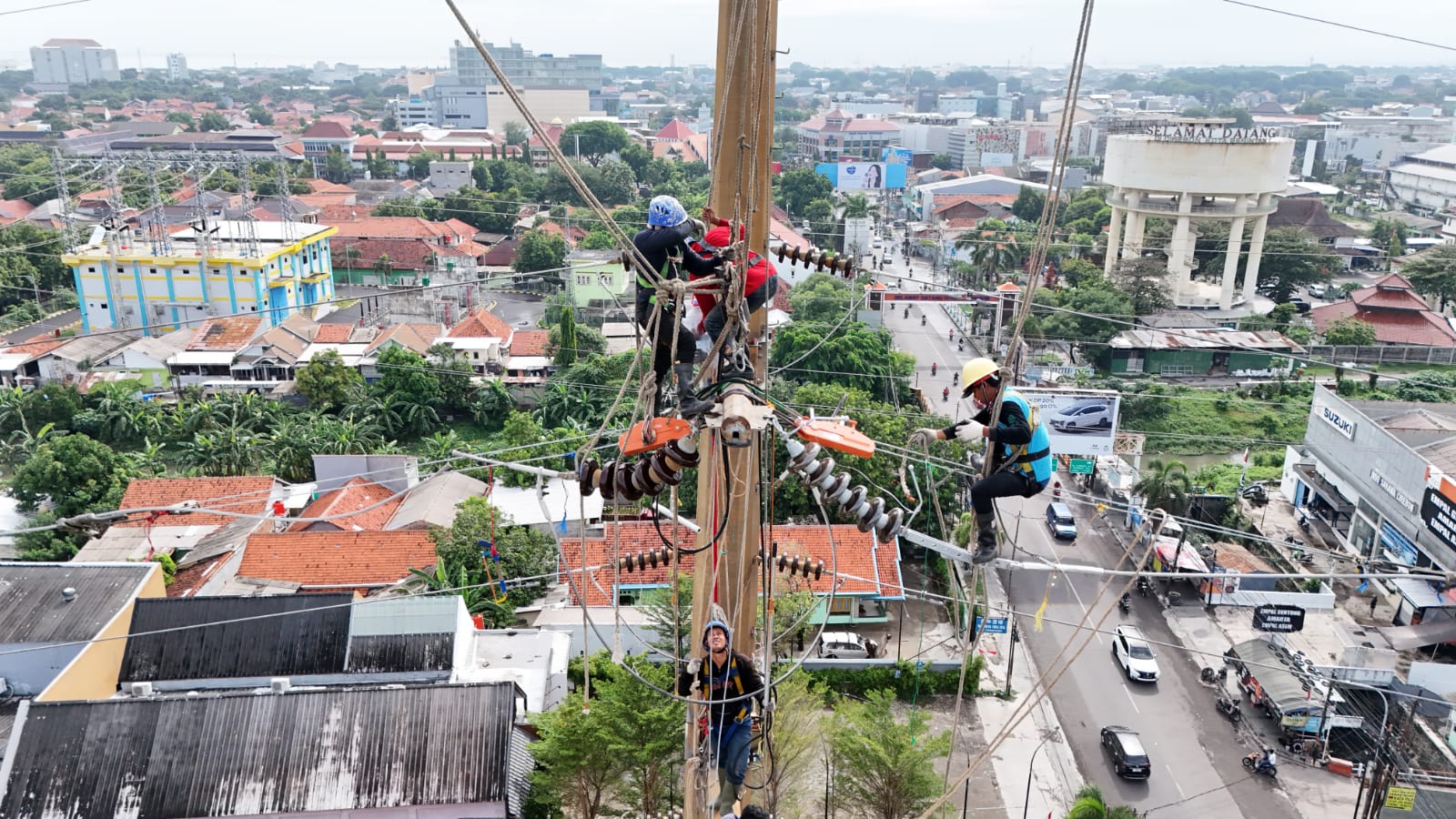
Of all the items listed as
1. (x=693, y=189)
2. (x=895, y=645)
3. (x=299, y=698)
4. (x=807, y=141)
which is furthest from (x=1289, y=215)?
(x=299, y=698)

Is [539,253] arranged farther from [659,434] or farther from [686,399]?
[659,434]

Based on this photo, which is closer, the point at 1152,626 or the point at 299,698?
the point at 299,698

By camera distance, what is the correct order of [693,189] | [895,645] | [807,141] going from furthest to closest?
[807,141]
[693,189]
[895,645]

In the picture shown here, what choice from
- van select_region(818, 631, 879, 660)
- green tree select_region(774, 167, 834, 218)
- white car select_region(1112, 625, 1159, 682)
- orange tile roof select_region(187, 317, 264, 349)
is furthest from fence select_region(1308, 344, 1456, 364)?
orange tile roof select_region(187, 317, 264, 349)

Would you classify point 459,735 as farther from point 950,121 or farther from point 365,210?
point 950,121

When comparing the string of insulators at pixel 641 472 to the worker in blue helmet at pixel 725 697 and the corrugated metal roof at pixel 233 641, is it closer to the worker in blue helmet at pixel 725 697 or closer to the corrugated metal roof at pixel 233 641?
the worker in blue helmet at pixel 725 697

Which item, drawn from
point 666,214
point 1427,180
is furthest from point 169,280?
point 1427,180
